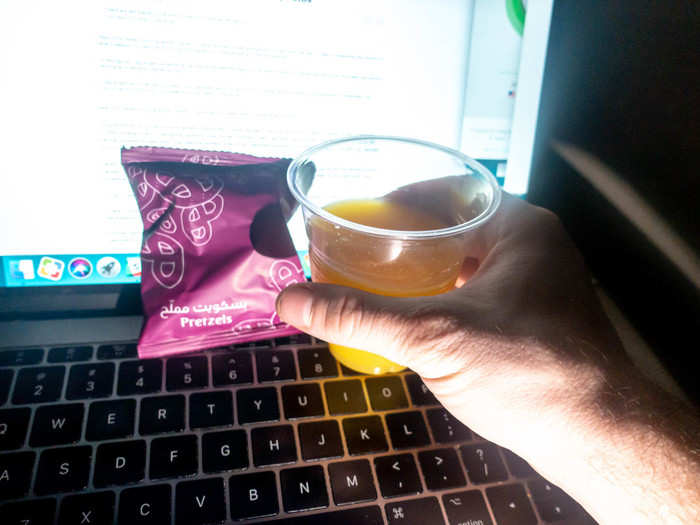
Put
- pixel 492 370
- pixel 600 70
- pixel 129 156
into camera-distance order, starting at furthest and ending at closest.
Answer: pixel 600 70 → pixel 129 156 → pixel 492 370

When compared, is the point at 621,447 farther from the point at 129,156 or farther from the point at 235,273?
the point at 129,156

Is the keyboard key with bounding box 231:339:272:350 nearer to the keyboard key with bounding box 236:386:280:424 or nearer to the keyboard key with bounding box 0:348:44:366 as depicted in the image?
the keyboard key with bounding box 236:386:280:424

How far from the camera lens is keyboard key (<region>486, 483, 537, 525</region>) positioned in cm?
54

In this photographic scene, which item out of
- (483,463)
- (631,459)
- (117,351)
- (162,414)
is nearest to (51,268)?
(117,351)

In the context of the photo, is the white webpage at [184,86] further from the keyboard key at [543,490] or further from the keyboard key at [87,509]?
the keyboard key at [543,490]

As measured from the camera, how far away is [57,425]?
54 centimetres

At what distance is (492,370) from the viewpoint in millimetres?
469

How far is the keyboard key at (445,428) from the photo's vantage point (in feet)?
1.93

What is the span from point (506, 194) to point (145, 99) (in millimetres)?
449

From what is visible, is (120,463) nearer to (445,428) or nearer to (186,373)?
(186,373)

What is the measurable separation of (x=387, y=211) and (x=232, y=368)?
0.26 meters

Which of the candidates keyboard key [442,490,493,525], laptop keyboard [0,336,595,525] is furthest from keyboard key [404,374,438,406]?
keyboard key [442,490,493,525]

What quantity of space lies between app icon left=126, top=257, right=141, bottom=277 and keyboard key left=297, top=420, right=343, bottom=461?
0.98 ft

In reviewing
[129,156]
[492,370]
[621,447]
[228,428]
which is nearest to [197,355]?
[228,428]
